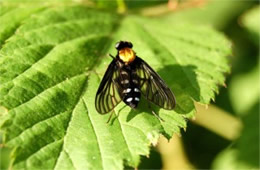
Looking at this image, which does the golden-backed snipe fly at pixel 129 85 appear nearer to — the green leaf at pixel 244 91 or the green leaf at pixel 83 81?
the green leaf at pixel 83 81

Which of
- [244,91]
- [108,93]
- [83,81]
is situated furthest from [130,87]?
[244,91]

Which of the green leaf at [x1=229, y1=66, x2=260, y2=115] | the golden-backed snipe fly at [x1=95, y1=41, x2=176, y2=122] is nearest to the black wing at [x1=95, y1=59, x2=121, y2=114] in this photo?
the golden-backed snipe fly at [x1=95, y1=41, x2=176, y2=122]

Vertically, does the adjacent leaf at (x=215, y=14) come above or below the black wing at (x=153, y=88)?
above

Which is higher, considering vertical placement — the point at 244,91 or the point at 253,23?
the point at 253,23

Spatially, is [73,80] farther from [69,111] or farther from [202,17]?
[202,17]

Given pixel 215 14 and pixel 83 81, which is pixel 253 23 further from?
pixel 83 81

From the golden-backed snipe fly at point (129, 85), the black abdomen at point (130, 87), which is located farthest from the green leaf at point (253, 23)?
the black abdomen at point (130, 87)

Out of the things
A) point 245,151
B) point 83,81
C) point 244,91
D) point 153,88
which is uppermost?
point 83,81
